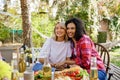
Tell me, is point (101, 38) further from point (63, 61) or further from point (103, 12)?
point (63, 61)

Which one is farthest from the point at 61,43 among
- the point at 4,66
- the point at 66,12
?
the point at 66,12

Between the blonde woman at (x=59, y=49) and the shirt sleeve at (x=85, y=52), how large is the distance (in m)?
0.19

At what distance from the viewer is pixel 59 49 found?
2.99 meters

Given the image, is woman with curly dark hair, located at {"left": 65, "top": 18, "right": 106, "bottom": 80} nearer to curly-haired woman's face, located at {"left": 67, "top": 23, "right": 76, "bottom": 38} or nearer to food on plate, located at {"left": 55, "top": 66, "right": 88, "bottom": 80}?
curly-haired woman's face, located at {"left": 67, "top": 23, "right": 76, "bottom": 38}

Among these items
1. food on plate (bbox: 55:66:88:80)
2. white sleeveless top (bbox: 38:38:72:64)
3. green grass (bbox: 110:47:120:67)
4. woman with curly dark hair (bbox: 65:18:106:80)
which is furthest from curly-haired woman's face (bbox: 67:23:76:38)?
green grass (bbox: 110:47:120:67)

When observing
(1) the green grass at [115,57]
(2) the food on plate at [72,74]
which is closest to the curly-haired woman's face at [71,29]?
(2) the food on plate at [72,74]

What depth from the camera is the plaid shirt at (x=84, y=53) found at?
2.71m

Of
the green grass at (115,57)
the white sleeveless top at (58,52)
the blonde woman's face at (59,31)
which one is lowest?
the green grass at (115,57)

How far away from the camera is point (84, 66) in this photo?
8.90 ft

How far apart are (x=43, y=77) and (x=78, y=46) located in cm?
115

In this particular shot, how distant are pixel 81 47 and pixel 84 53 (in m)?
0.08

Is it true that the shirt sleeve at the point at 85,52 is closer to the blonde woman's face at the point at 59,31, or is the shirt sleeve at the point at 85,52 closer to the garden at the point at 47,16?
the blonde woman's face at the point at 59,31

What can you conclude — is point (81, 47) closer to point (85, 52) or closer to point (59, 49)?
point (85, 52)

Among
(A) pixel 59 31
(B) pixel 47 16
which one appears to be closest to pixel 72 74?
(A) pixel 59 31
